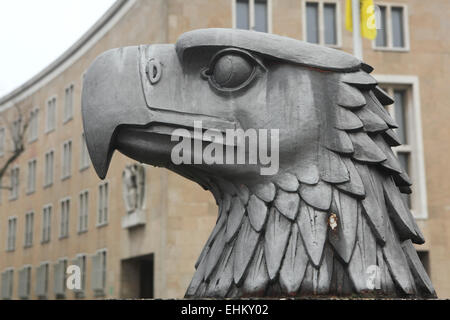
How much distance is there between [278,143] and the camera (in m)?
2.46

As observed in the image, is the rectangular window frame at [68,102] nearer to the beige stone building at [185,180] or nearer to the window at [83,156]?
the beige stone building at [185,180]

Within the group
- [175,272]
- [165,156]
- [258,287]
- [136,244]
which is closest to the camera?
[258,287]

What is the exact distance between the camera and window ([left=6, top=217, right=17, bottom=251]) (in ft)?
124

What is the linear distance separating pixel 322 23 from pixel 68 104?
48.7 feet

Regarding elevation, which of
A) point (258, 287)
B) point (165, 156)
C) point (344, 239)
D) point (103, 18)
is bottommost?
point (258, 287)

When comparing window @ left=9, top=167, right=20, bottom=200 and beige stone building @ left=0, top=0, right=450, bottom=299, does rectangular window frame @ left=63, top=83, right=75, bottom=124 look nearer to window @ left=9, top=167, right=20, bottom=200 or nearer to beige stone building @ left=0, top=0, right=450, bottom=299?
beige stone building @ left=0, top=0, right=450, bottom=299

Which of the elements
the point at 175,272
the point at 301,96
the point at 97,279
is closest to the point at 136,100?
the point at 301,96

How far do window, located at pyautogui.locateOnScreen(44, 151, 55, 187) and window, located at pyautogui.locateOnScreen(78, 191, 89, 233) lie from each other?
443 cm

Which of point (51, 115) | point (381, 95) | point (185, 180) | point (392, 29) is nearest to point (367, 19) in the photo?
point (185, 180)

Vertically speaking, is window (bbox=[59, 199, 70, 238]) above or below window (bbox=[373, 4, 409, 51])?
below

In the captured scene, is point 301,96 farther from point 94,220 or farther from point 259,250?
point 94,220

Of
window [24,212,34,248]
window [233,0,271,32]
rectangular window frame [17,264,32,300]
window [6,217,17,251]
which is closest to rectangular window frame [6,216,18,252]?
window [6,217,17,251]

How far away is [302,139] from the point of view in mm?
2469

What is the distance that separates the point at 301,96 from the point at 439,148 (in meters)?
20.1
